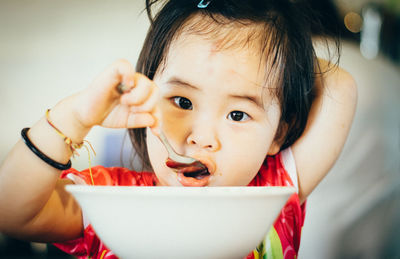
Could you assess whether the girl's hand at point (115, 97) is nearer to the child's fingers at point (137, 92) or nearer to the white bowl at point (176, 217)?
the child's fingers at point (137, 92)

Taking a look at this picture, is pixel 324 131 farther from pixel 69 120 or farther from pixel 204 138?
pixel 69 120

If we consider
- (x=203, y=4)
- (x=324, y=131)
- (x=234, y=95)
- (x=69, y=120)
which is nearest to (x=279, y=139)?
(x=324, y=131)

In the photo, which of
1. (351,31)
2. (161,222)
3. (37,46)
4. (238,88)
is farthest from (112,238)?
(351,31)

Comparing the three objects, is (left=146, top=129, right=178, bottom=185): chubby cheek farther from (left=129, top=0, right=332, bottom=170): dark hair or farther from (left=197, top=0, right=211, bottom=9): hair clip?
(left=197, top=0, right=211, bottom=9): hair clip

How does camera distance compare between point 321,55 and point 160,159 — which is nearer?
point 160,159

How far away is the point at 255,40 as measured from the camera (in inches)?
26.4

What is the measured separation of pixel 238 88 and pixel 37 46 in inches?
15.9

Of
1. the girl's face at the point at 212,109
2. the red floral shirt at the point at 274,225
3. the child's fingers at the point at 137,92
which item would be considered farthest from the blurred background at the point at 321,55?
the child's fingers at the point at 137,92

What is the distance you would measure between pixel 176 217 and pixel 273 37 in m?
0.43

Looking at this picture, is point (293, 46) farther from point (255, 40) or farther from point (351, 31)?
point (351, 31)

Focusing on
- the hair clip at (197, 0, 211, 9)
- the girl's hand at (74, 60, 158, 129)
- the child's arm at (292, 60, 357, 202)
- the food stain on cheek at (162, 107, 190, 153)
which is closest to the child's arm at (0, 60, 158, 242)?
the girl's hand at (74, 60, 158, 129)

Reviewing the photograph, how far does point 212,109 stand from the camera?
0.64 metres

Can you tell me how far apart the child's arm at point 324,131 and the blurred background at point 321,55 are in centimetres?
16

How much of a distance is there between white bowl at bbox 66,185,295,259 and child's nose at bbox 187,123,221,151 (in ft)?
0.67
